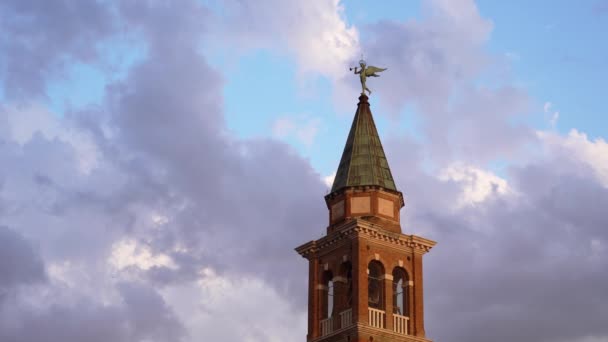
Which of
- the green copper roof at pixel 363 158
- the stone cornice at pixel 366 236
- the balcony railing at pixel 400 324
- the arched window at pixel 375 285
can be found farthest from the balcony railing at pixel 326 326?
the green copper roof at pixel 363 158

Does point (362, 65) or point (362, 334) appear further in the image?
point (362, 65)

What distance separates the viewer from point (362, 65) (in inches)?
2810

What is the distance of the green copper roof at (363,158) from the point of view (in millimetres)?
66250

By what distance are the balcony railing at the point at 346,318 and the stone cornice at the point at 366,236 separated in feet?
15.3

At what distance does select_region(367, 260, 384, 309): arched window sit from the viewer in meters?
63.2

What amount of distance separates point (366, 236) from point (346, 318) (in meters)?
5.18

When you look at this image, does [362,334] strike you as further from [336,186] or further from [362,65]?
[362,65]

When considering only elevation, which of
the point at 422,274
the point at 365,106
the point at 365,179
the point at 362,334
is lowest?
the point at 362,334

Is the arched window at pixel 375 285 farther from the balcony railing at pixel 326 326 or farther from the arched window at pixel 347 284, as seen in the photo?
the balcony railing at pixel 326 326

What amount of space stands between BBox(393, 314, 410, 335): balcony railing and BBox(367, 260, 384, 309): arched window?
3.78 feet

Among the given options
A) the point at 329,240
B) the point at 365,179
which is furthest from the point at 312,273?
the point at 365,179

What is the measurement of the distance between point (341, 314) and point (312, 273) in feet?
13.5

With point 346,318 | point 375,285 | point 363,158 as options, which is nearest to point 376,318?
point 346,318

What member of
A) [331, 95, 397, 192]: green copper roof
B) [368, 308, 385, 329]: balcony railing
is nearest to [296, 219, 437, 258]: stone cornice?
[331, 95, 397, 192]: green copper roof
